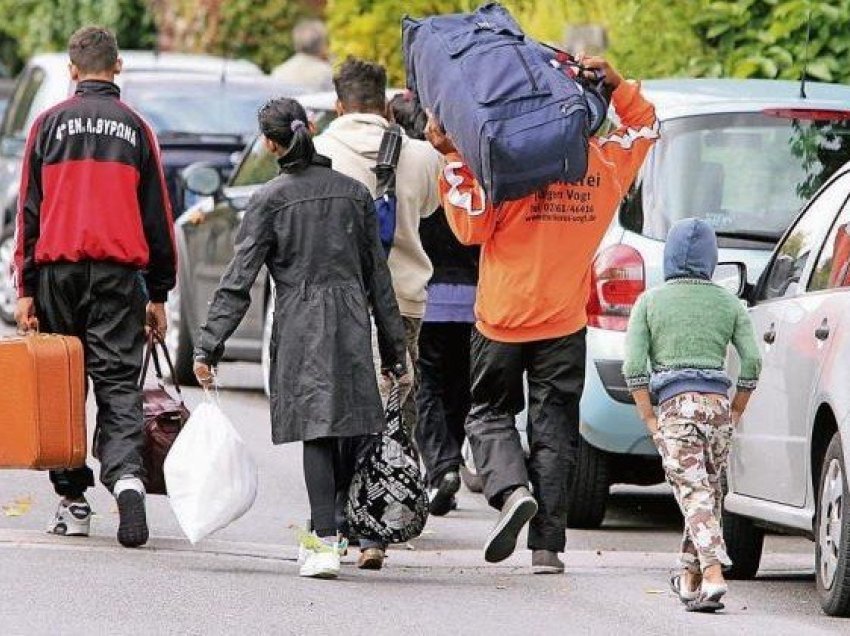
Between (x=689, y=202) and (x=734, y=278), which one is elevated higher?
(x=689, y=202)

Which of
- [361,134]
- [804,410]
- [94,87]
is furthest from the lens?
[361,134]

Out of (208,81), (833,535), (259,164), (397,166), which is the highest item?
(397,166)

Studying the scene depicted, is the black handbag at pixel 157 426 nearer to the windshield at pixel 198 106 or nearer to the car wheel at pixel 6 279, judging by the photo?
the windshield at pixel 198 106

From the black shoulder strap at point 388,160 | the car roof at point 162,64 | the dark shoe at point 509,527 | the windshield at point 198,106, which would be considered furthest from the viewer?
the car roof at point 162,64

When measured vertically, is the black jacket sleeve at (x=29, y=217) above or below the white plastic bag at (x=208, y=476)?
above

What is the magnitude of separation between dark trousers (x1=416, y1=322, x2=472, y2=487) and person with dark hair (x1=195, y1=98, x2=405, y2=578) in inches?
74.0

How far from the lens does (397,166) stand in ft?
35.0

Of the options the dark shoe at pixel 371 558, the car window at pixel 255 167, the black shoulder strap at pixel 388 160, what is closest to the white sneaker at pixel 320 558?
the dark shoe at pixel 371 558

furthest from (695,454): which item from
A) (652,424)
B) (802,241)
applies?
(802,241)

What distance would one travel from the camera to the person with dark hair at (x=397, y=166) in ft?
35.0

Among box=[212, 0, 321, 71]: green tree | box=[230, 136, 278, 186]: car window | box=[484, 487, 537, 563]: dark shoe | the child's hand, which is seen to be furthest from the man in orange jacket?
box=[212, 0, 321, 71]: green tree

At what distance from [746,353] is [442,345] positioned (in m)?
2.78

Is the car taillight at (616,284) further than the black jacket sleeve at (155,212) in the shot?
Yes

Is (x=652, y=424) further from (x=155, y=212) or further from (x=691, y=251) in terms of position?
(x=155, y=212)
